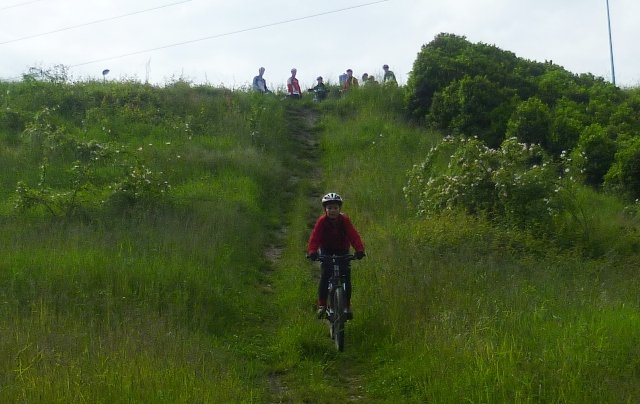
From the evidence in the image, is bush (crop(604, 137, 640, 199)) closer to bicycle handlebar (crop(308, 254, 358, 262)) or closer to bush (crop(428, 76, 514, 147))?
bush (crop(428, 76, 514, 147))

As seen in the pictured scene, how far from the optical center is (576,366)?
6551 mm

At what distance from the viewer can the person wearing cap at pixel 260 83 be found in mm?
27969

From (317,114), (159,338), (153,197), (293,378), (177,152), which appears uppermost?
(317,114)

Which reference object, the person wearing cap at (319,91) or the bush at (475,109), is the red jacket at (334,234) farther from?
the person wearing cap at (319,91)

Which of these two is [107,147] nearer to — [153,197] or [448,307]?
[153,197]

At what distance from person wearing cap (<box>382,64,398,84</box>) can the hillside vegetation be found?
272cm

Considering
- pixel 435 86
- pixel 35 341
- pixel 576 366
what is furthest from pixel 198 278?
pixel 435 86

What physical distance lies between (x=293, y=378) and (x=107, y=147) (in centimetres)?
1017

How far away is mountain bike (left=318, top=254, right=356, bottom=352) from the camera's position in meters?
8.95

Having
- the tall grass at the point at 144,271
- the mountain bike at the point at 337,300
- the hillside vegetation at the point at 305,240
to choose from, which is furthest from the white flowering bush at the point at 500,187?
the mountain bike at the point at 337,300

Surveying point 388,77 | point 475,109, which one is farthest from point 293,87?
point 475,109

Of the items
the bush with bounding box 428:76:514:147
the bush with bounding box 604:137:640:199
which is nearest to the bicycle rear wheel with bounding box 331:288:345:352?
the bush with bounding box 604:137:640:199

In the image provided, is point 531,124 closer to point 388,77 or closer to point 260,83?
point 388,77

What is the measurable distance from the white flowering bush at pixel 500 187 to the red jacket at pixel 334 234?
468 cm
